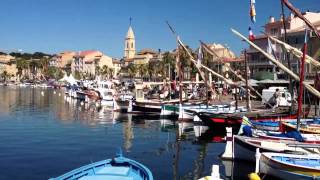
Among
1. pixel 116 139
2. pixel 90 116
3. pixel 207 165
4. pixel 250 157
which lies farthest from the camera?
pixel 90 116

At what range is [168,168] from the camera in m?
33.3

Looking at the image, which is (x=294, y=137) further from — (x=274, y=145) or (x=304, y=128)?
(x=304, y=128)

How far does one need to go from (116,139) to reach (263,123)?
611 inches

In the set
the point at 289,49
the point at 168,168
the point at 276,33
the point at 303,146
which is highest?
the point at 276,33

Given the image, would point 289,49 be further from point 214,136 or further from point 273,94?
point 273,94

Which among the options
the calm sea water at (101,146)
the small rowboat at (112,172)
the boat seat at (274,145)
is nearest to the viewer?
the small rowboat at (112,172)

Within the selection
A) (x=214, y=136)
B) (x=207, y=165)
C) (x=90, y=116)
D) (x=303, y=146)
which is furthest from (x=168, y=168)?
(x=90, y=116)

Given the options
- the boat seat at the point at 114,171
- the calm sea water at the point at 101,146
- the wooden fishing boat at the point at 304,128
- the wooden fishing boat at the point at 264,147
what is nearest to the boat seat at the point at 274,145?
the wooden fishing boat at the point at 264,147

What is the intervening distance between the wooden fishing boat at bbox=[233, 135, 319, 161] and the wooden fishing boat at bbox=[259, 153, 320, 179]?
191cm

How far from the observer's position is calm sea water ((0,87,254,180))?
32562mm

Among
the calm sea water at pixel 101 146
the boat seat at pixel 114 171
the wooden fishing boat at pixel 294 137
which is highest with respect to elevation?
the wooden fishing boat at pixel 294 137

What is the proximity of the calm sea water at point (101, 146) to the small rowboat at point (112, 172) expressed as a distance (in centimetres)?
718

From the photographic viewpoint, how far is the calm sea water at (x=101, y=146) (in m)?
32.6

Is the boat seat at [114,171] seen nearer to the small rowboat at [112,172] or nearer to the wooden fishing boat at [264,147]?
the small rowboat at [112,172]
